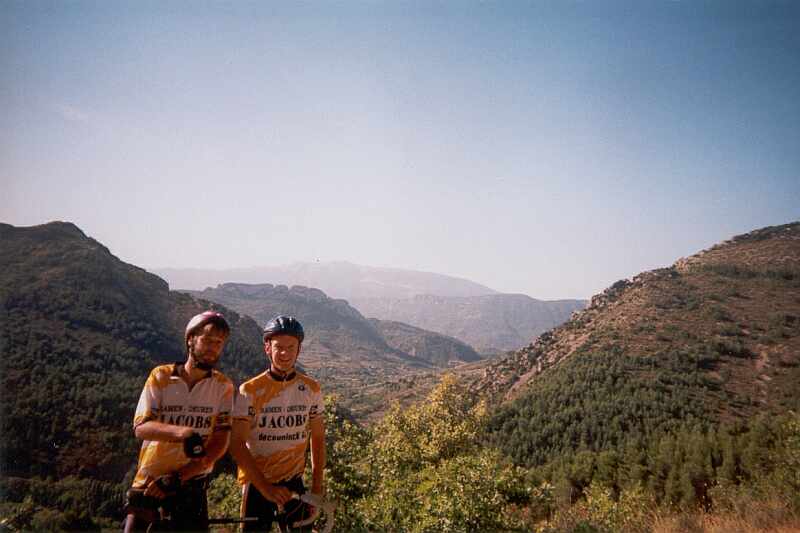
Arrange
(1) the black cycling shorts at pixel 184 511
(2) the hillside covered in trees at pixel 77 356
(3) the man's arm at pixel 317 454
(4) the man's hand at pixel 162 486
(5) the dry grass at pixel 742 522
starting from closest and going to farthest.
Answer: (4) the man's hand at pixel 162 486
(1) the black cycling shorts at pixel 184 511
(3) the man's arm at pixel 317 454
(5) the dry grass at pixel 742 522
(2) the hillside covered in trees at pixel 77 356

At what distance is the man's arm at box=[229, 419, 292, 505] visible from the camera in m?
4.04

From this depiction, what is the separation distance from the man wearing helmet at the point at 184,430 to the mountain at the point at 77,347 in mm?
26696

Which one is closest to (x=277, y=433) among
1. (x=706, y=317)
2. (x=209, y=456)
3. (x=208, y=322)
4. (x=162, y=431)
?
(x=209, y=456)

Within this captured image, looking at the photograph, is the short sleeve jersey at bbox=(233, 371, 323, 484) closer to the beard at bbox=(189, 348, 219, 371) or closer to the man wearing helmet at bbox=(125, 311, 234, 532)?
the man wearing helmet at bbox=(125, 311, 234, 532)

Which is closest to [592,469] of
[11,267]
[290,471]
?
[290,471]

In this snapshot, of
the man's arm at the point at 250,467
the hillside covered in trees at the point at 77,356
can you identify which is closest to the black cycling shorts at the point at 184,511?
the man's arm at the point at 250,467

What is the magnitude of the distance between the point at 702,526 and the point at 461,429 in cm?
1309

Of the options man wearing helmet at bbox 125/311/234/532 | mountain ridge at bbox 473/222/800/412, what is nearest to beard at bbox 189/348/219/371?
man wearing helmet at bbox 125/311/234/532

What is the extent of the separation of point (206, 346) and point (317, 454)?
6.59 ft

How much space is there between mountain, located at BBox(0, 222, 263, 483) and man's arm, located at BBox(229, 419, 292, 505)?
27145 millimetres

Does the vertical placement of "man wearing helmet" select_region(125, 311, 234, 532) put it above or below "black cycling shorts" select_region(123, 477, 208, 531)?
above

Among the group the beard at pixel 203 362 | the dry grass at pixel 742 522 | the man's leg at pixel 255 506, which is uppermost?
the beard at pixel 203 362

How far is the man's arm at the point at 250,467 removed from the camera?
404cm

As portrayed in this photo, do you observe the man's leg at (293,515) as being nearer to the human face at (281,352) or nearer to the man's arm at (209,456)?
the man's arm at (209,456)
